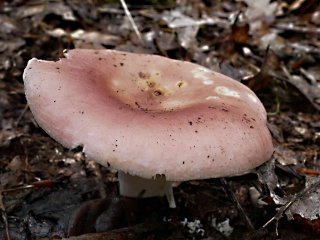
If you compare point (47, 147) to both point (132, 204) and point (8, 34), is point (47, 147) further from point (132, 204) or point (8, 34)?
point (8, 34)

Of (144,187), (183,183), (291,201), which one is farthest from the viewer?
(183,183)

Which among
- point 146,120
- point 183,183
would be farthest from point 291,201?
point 146,120

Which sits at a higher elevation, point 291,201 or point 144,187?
point 291,201

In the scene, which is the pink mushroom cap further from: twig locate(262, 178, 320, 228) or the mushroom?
twig locate(262, 178, 320, 228)

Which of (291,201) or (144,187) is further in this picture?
(144,187)

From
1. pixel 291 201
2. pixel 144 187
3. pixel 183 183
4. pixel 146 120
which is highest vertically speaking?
pixel 146 120

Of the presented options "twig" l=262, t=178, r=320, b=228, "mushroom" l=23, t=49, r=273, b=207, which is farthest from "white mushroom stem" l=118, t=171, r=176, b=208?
"twig" l=262, t=178, r=320, b=228

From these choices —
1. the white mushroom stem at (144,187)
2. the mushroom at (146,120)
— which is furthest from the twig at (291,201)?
the white mushroom stem at (144,187)

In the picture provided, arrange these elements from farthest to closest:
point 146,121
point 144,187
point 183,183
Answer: point 183,183, point 144,187, point 146,121

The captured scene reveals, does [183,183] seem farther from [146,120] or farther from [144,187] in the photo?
[146,120]
